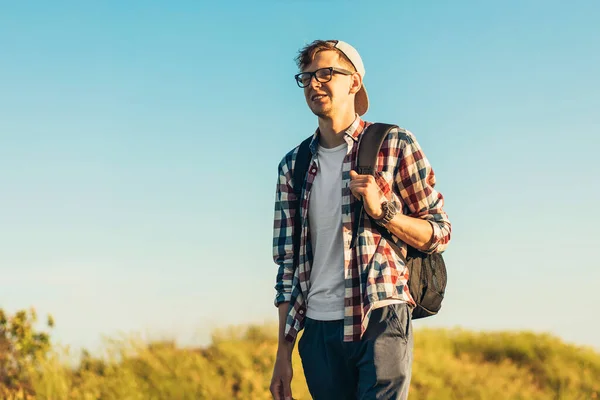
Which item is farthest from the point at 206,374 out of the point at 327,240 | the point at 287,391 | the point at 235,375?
the point at 327,240

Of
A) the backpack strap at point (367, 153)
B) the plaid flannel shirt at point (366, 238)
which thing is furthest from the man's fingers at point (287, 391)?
the backpack strap at point (367, 153)

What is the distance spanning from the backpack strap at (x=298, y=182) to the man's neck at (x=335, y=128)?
0.19 meters

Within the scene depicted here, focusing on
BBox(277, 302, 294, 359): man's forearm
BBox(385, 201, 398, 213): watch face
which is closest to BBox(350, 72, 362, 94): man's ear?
BBox(385, 201, 398, 213): watch face

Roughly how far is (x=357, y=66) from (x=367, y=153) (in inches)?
26.5

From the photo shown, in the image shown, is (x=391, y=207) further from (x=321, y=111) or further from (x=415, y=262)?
(x=321, y=111)

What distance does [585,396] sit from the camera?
36.2ft

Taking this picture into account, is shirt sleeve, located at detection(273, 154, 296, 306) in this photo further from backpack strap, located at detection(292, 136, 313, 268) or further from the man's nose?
the man's nose

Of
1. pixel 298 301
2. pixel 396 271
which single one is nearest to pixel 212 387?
pixel 298 301

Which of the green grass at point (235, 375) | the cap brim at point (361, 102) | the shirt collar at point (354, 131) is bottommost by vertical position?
the green grass at point (235, 375)

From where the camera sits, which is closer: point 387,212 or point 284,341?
point 387,212

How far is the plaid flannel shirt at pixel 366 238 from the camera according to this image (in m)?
3.87

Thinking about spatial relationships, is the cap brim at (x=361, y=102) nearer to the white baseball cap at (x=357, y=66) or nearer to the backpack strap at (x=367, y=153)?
the white baseball cap at (x=357, y=66)

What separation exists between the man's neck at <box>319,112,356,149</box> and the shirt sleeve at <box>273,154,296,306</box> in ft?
1.31

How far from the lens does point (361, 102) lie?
4.60m
